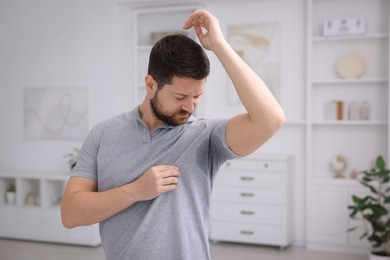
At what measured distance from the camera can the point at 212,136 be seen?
1357 millimetres

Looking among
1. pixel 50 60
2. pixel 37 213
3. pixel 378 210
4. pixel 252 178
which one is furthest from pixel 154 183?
pixel 50 60

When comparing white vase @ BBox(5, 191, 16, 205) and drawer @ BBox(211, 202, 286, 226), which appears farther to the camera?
white vase @ BBox(5, 191, 16, 205)

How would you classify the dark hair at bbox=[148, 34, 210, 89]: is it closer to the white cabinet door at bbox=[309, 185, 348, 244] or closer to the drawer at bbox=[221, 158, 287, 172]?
the drawer at bbox=[221, 158, 287, 172]

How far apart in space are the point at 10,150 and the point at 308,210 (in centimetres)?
357

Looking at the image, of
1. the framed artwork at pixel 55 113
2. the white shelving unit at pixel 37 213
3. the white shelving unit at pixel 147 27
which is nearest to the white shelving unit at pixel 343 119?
the white shelving unit at pixel 147 27

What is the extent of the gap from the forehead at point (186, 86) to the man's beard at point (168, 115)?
0.06 metres

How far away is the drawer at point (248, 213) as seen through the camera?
16.7 feet

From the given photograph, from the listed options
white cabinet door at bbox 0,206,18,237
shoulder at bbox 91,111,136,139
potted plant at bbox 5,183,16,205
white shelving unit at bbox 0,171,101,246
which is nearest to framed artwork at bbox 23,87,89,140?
white shelving unit at bbox 0,171,101,246

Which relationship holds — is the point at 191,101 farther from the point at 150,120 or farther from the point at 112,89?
the point at 112,89

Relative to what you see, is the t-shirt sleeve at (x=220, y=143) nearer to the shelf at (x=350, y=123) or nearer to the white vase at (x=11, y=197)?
the shelf at (x=350, y=123)

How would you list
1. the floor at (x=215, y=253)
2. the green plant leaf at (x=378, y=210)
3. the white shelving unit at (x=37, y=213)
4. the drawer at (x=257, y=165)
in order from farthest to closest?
1. the white shelving unit at (x=37, y=213)
2. the drawer at (x=257, y=165)
3. the floor at (x=215, y=253)
4. the green plant leaf at (x=378, y=210)

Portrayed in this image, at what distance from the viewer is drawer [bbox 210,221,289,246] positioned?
509 cm

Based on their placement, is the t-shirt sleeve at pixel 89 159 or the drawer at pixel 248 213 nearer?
the t-shirt sleeve at pixel 89 159

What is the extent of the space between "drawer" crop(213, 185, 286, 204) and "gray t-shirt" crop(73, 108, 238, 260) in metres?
3.79
